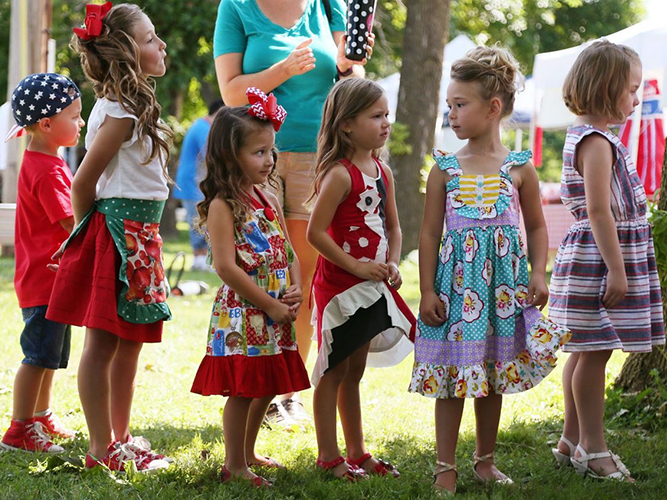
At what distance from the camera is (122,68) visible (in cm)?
332

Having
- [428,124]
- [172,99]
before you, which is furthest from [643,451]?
[172,99]

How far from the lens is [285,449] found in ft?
11.9

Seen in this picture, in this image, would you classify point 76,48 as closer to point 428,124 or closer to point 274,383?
point 274,383

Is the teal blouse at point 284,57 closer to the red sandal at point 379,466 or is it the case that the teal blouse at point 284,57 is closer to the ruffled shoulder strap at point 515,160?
the ruffled shoulder strap at point 515,160

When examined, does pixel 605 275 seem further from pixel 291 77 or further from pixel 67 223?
pixel 67 223

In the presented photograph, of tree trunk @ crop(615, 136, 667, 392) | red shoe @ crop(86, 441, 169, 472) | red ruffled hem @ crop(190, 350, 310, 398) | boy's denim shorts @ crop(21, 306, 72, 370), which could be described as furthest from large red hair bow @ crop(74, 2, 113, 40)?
tree trunk @ crop(615, 136, 667, 392)

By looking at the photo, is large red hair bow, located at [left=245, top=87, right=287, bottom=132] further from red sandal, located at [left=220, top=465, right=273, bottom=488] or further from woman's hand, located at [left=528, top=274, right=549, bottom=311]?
red sandal, located at [left=220, top=465, right=273, bottom=488]

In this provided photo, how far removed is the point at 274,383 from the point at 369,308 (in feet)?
1.43

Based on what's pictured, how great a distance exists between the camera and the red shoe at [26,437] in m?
3.62

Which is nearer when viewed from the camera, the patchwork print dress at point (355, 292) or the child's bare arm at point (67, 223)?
the patchwork print dress at point (355, 292)

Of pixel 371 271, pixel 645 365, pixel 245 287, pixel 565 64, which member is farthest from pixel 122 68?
pixel 565 64

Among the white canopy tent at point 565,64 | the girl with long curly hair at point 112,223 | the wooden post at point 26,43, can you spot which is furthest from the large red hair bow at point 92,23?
the white canopy tent at point 565,64

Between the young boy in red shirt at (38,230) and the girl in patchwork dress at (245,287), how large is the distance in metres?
0.85

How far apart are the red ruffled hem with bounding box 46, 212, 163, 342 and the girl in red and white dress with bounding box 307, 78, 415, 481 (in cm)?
75
